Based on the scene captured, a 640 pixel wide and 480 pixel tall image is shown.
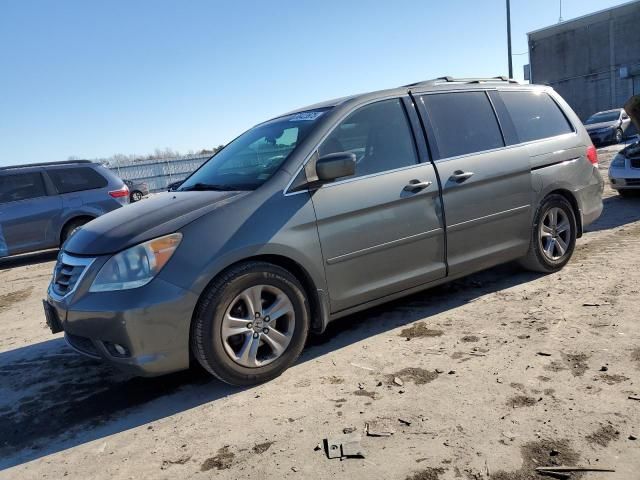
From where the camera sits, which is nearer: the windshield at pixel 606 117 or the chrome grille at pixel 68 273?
the chrome grille at pixel 68 273

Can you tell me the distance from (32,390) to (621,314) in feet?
14.6

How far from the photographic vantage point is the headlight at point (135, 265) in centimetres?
325

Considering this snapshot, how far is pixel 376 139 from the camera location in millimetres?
4207

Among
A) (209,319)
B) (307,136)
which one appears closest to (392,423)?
(209,319)

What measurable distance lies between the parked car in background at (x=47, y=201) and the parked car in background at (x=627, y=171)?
8.90 meters

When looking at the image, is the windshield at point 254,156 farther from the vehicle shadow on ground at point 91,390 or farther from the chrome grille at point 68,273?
the vehicle shadow on ground at point 91,390

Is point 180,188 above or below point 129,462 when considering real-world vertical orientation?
above

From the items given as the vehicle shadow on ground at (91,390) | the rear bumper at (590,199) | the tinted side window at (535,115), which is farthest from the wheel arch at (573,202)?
the vehicle shadow on ground at (91,390)

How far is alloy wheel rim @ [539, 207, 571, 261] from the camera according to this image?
5242 millimetres

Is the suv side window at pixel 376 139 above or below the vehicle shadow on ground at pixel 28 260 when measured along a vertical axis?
above

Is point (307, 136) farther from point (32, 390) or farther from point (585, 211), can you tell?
point (585, 211)

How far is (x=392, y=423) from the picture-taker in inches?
116

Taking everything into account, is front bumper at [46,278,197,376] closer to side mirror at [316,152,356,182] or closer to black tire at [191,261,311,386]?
black tire at [191,261,311,386]

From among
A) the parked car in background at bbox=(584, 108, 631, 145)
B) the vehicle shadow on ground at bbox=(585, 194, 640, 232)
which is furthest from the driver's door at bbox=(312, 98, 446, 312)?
the parked car in background at bbox=(584, 108, 631, 145)
